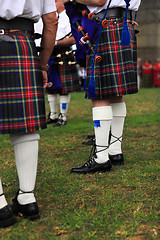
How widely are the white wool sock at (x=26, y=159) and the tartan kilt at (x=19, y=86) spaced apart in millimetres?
66

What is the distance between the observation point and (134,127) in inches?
180

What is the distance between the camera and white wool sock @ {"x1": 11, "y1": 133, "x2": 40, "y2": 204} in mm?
1758

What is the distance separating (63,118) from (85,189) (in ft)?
9.88

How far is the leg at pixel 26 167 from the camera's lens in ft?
5.77

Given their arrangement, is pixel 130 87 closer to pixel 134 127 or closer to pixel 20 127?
pixel 20 127

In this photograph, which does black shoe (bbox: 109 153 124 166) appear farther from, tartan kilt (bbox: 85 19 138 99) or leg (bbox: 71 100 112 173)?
tartan kilt (bbox: 85 19 138 99)

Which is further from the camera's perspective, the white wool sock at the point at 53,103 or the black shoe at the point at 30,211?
the white wool sock at the point at 53,103

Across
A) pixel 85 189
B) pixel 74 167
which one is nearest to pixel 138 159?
pixel 74 167

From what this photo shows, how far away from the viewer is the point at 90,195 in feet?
6.84

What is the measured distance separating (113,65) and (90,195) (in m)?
1.02

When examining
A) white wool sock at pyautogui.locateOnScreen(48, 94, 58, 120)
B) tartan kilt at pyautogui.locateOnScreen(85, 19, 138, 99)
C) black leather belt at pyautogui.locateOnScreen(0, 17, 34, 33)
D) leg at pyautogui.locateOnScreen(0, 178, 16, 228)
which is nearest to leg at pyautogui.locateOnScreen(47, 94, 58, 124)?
white wool sock at pyautogui.locateOnScreen(48, 94, 58, 120)

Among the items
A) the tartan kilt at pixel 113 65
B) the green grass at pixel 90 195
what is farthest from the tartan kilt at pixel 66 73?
the tartan kilt at pixel 113 65

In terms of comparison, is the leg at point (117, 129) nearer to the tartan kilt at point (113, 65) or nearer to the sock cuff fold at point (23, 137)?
the tartan kilt at point (113, 65)

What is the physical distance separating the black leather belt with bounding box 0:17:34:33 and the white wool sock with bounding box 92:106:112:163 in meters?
0.94
